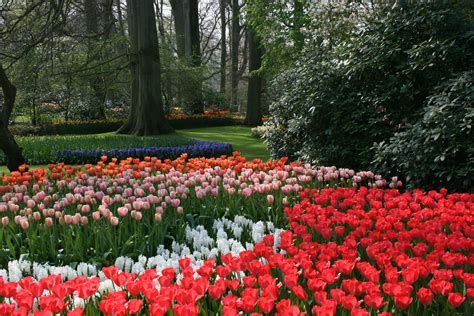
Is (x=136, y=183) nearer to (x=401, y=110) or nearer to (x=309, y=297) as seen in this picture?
(x=309, y=297)

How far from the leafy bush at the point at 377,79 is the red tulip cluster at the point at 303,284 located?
3751 millimetres

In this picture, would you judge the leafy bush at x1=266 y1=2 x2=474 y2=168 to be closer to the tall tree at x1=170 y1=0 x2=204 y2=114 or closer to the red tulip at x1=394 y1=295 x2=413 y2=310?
the red tulip at x1=394 y1=295 x2=413 y2=310

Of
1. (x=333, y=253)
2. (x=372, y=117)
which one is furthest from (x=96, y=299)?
(x=372, y=117)

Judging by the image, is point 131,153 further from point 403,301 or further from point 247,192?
point 403,301

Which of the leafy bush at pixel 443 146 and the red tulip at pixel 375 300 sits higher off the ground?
the leafy bush at pixel 443 146

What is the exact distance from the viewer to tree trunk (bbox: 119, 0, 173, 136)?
15922mm

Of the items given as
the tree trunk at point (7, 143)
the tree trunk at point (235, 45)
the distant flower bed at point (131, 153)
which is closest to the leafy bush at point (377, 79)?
the distant flower bed at point (131, 153)

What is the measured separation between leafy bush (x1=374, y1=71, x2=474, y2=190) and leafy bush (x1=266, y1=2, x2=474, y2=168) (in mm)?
672

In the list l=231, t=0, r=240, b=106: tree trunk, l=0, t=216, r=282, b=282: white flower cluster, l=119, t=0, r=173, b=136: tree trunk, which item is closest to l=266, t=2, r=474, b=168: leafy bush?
l=0, t=216, r=282, b=282: white flower cluster

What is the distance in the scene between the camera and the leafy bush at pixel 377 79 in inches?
277

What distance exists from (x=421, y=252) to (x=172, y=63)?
22.3 meters

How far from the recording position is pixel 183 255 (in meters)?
3.46

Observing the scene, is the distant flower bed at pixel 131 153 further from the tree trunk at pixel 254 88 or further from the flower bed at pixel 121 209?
the tree trunk at pixel 254 88

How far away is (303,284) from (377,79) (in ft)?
18.3
